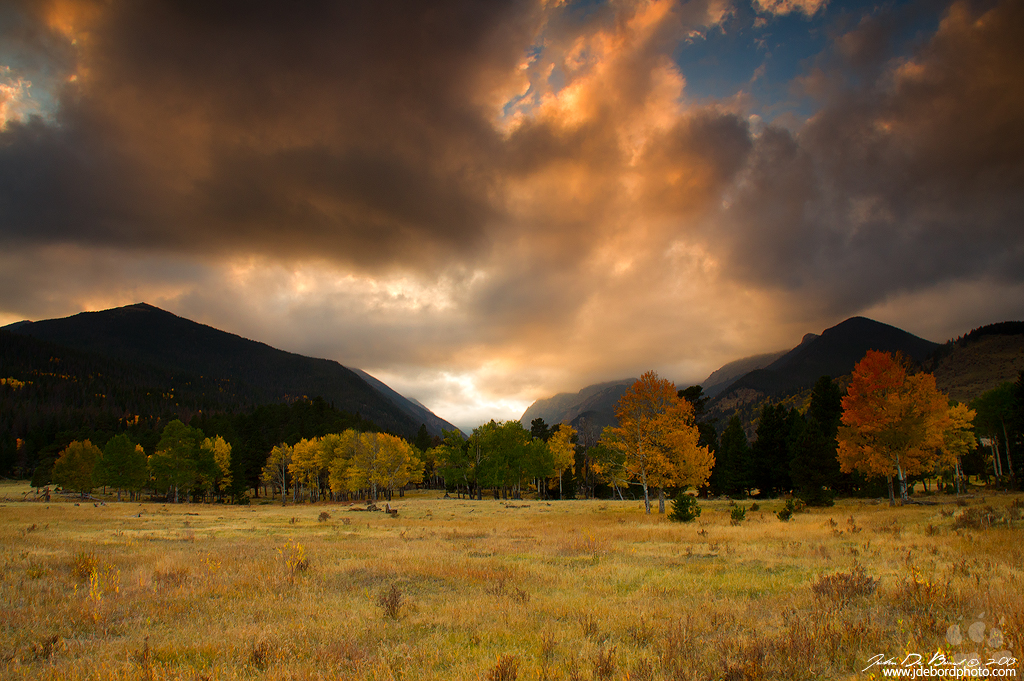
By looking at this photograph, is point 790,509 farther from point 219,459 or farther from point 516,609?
point 219,459

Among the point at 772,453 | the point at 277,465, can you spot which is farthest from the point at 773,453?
the point at 277,465

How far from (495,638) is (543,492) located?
78420 mm

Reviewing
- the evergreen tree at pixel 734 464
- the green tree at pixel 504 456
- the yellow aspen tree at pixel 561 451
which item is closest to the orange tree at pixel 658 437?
the evergreen tree at pixel 734 464

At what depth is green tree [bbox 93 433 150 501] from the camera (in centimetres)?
6756

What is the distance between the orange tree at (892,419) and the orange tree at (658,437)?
1168 cm

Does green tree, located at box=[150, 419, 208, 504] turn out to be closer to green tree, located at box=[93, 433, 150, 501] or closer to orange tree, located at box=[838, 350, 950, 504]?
green tree, located at box=[93, 433, 150, 501]

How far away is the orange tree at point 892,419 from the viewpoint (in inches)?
1321

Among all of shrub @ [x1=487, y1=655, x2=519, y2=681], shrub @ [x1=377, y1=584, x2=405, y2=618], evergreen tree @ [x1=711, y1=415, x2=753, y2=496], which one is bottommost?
evergreen tree @ [x1=711, y1=415, x2=753, y2=496]

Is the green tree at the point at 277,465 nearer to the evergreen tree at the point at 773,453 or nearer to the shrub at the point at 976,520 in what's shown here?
the evergreen tree at the point at 773,453

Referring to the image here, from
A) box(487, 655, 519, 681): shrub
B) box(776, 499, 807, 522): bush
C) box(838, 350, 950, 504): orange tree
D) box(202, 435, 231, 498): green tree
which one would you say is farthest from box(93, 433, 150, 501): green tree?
box(838, 350, 950, 504): orange tree

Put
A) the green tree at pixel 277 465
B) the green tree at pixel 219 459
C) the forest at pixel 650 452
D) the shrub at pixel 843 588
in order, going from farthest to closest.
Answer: the green tree at pixel 277 465
the green tree at pixel 219 459
the forest at pixel 650 452
the shrub at pixel 843 588

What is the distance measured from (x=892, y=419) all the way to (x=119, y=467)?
95.5 m

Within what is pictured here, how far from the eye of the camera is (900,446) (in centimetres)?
3475

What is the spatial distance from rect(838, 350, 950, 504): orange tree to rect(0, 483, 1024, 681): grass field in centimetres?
1671
